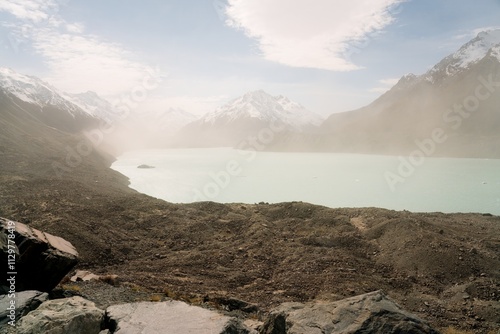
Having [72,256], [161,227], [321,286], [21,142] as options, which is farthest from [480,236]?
[21,142]

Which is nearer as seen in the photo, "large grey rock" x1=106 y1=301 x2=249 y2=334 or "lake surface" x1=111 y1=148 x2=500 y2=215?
"large grey rock" x1=106 y1=301 x2=249 y2=334

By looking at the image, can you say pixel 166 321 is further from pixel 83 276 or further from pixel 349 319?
pixel 83 276

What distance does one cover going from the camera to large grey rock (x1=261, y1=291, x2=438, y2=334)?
707cm

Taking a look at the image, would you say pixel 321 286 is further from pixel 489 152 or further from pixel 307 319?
pixel 489 152

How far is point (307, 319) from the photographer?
26.6ft

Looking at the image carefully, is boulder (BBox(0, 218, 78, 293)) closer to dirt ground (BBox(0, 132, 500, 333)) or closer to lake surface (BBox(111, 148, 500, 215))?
dirt ground (BBox(0, 132, 500, 333))

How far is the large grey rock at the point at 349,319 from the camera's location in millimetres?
7066

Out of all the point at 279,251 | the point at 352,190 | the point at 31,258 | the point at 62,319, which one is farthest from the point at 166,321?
the point at 352,190

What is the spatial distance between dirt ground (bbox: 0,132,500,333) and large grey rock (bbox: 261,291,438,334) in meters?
6.14

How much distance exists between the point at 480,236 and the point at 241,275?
19.1m

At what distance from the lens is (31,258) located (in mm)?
10398

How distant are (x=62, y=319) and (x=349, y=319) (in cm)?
684

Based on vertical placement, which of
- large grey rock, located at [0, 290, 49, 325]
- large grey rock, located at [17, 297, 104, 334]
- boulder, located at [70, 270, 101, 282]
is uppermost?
large grey rock, located at [17, 297, 104, 334]

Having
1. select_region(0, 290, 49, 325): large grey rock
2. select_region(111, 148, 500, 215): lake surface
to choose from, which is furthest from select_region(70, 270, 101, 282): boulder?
select_region(111, 148, 500, 215): lake surface
